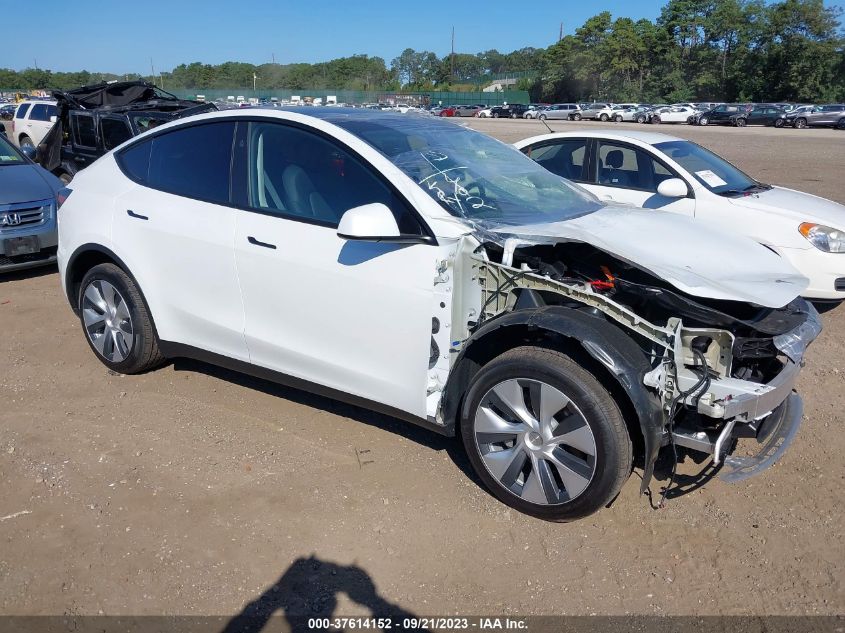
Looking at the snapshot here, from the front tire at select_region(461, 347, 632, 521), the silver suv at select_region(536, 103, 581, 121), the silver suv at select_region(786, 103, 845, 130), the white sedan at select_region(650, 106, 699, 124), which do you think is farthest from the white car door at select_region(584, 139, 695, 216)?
the silver suv at select_region(536, 103, 581, 121)

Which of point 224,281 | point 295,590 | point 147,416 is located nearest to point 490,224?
point 224,281

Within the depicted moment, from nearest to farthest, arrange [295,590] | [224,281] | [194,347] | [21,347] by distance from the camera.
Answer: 1. [295,590]
2. [224,281]
3. [194,347]
4. [21,347]

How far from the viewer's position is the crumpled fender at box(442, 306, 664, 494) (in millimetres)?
2840

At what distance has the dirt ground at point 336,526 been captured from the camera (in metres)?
2.82

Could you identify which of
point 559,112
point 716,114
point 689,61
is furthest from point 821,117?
point 689,61

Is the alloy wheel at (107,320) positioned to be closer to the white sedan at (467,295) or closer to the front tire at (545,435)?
the white sedan at (467,295)

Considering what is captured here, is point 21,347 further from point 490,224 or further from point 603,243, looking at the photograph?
point 603,243

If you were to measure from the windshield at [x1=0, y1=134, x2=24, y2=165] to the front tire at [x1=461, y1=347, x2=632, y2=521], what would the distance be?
7438mm

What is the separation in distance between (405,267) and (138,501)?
1742mm

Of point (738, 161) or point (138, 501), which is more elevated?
point (738, 161)

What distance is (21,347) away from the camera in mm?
5473

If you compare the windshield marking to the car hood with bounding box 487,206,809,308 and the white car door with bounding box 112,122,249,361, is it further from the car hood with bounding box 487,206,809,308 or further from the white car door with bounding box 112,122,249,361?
the white car door with bounding box 112,122,249,361

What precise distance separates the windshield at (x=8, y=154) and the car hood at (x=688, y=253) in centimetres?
733

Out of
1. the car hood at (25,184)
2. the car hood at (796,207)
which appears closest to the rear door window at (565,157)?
the car hood at (796,207)
